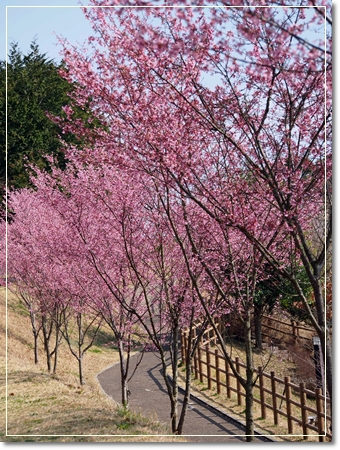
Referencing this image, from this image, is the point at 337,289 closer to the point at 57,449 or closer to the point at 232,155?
the point at 232,155

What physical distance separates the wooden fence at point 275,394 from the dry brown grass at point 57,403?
0.85 metres

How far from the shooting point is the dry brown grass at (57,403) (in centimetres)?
443

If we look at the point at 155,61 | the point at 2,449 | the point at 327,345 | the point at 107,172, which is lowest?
the point at 2,449

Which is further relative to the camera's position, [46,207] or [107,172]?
[46,207]

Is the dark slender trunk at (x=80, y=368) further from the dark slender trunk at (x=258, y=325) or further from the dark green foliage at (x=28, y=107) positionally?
the dark slender trunk at (x=258, y=325)

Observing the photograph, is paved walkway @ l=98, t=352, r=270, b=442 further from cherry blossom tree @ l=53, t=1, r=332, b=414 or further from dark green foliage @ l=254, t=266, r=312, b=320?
cherry blossom tree @ l=53, t=1, r=332, b=414

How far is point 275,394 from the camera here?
511cm

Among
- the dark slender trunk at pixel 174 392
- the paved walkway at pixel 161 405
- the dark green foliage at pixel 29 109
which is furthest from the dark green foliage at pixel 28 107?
the paved walkway at pixel 161 405

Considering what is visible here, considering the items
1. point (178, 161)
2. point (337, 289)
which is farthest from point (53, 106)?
point (337, 289)

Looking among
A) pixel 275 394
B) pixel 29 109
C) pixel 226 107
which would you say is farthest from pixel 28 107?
pixel 275 394

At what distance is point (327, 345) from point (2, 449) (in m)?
2.45

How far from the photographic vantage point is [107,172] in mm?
5004

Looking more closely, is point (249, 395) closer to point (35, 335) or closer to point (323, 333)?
point (323, 333)

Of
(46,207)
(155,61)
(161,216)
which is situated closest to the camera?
(155,61)
